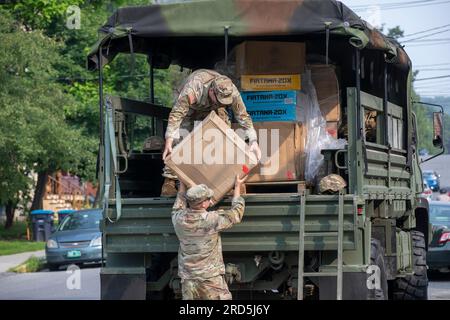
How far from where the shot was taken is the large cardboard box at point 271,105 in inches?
399

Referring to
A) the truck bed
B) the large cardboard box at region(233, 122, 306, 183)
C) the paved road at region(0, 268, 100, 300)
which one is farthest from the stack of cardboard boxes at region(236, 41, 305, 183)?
the paved road at region(0, 268, 100, 300)

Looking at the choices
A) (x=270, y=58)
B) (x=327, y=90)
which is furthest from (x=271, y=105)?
(x=327, y=90)

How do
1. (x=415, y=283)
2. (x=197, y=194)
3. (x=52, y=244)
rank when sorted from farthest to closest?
(x=52, y=244)
(x=415, y=283)
(x=197, y=194)

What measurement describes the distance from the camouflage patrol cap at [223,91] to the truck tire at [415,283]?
13.5ft

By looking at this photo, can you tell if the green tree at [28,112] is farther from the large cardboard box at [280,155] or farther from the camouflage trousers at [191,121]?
the large cardboard box at [280,155]

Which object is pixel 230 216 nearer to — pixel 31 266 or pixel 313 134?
pixel 313 134

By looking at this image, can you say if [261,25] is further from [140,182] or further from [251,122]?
[140,182]

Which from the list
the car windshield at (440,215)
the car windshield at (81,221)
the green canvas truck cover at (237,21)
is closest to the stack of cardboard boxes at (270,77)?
the green canvas truck cover at (237,21)

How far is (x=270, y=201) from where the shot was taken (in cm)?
→ 902

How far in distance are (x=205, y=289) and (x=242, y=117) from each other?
1.65m

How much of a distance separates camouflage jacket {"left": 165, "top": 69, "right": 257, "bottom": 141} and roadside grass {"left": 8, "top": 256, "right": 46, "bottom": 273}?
13.3 meters

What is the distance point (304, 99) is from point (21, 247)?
1878cm

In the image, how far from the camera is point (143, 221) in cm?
924

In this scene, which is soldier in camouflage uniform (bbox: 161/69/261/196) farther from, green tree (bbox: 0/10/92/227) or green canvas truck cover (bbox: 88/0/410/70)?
green tree (bbox: 0/10/92/227)
